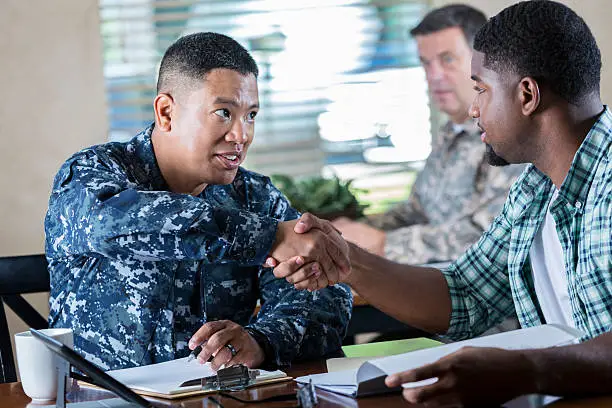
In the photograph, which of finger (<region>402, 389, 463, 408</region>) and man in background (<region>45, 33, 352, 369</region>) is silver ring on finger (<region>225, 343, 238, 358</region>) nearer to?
man in background (<region>45, 33, 352, 369</region>)

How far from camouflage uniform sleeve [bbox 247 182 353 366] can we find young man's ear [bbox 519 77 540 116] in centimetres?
57

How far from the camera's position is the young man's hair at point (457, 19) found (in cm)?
386

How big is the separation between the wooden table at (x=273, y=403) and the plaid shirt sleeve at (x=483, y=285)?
531 millimetres

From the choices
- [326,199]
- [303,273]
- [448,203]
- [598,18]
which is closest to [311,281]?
[303,273]

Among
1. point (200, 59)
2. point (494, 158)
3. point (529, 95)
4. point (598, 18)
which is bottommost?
point (494, 158)

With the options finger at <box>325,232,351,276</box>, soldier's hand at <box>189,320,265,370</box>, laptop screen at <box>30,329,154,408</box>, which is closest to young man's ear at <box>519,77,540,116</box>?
finger at <box>325,232,351,276</box>

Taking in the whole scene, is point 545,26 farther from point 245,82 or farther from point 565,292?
point 245,82

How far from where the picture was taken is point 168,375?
151 centimetres

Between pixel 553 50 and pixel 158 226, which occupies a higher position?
pixel 553 50

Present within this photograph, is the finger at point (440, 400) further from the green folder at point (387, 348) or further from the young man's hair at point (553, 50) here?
the young man's hair at point (553, 50)

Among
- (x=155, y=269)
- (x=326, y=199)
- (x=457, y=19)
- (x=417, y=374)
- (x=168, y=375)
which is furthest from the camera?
(x=457, y=19)

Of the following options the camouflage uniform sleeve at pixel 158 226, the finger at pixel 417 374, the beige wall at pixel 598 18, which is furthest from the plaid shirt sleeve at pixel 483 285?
the beige wall at pixel 598 18

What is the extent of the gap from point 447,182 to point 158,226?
7.32 ft

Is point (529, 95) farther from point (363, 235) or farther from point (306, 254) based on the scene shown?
point (363, 235)
